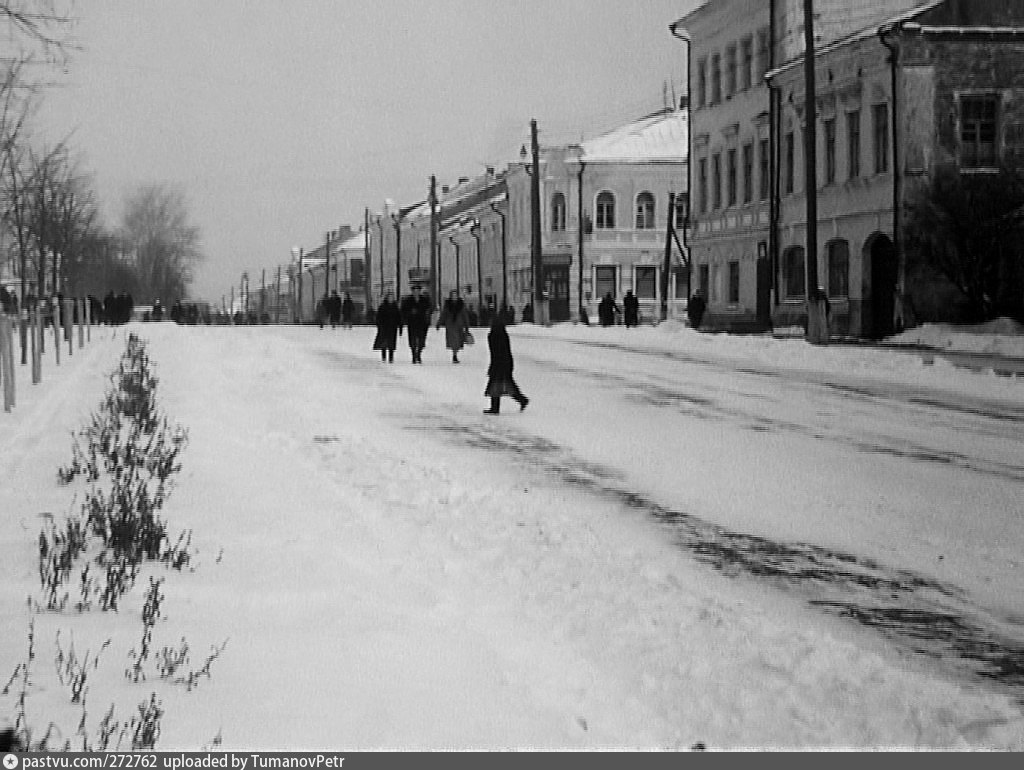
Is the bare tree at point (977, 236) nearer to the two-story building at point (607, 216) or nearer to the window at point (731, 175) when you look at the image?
the window at point (731, 175)

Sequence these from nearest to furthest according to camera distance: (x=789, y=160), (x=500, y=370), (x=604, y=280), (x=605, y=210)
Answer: (x=500, y=370)
(x=789, y=160)
(x=604, y=280)
(x=605, y=210)

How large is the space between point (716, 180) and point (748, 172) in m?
3.65

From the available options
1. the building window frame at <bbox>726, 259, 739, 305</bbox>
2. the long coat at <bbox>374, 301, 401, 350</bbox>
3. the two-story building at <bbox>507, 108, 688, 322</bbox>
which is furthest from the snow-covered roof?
the long coat at <bbox>374, 301, 401, 350</bbox>

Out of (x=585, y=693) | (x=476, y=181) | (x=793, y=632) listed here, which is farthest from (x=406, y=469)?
(x=476, y=181)

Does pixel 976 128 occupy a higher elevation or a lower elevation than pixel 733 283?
higher

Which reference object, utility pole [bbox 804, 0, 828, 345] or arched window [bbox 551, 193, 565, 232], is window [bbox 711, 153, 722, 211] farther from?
arched window [bbox 551, 193, 565, 232]

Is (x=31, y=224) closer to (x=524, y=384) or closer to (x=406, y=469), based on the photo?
(x=524, y=384)

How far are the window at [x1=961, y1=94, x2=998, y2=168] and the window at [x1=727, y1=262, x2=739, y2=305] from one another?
48.0ft

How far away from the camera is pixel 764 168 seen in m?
51.2

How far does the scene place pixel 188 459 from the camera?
1352 cm

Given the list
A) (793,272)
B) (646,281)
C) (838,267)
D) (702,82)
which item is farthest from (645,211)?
(838,267)

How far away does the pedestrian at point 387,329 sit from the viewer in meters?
32.4

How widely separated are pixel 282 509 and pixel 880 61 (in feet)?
110

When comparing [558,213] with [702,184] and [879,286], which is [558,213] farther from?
[879,286]
